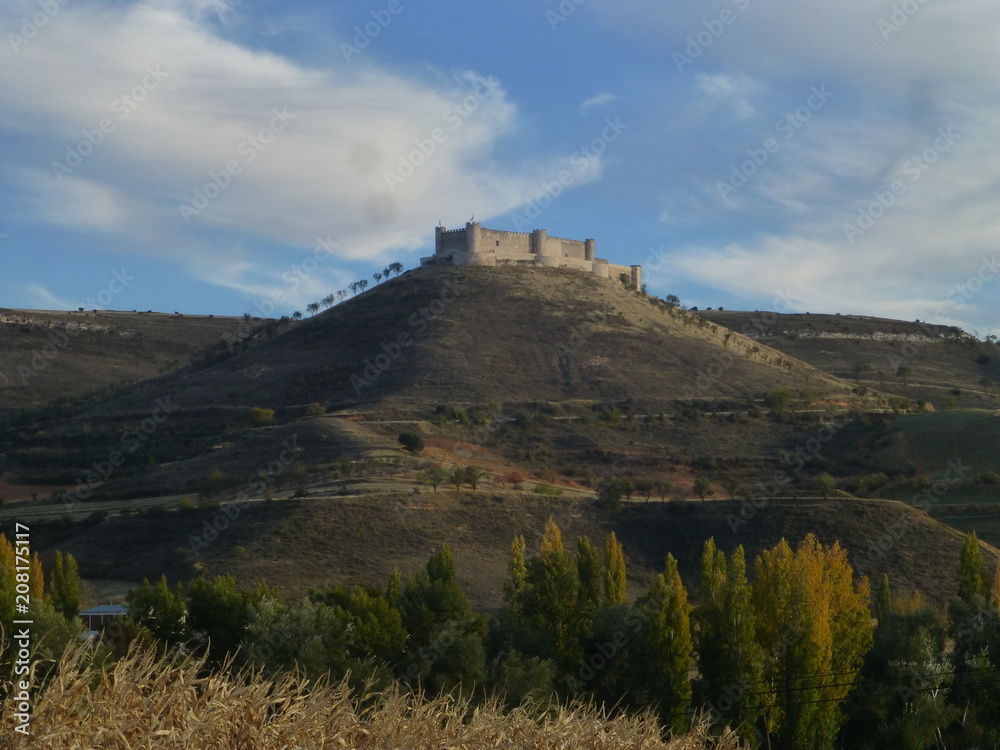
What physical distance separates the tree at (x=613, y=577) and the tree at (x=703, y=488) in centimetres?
2046

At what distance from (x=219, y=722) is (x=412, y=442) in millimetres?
53504

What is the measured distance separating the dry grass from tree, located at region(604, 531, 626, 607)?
2322 centimetres

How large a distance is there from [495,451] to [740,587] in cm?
3782

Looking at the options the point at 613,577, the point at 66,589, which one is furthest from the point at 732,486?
the point at 66,589

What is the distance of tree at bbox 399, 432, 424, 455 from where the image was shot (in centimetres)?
6388

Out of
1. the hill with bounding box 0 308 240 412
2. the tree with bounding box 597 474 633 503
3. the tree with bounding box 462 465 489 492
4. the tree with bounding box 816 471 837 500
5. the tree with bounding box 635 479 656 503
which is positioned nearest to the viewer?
the tree with bounding box 462 465 489 492

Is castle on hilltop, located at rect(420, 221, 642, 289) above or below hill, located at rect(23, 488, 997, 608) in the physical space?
above

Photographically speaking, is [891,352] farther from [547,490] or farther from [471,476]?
[471,476]

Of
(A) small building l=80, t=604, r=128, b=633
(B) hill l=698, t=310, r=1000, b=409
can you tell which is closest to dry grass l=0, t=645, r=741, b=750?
(A) small building l=80, t=604, r=128, b=633

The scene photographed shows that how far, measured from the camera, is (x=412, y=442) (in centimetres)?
6444

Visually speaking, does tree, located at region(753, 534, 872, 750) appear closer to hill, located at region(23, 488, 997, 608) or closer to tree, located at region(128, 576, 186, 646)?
hill, located at region(23, 488, 997, 608)

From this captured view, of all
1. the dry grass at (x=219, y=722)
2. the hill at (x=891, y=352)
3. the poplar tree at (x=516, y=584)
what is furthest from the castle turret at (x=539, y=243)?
the dry grass at (x=219, y=722)

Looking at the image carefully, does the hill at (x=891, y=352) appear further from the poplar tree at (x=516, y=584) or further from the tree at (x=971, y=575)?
the poplar tree at (x=516, y=584)

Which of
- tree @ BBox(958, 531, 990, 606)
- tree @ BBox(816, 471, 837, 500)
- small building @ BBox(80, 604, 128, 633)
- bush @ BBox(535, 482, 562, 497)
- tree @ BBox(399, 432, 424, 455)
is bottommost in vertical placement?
small building @ BBox(80, 604, 128, 633)
